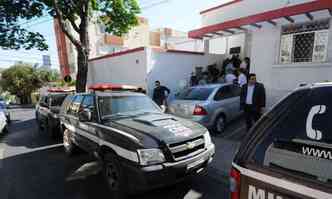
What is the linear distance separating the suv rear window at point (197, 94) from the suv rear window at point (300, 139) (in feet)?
16.0

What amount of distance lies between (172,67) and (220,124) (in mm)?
5209

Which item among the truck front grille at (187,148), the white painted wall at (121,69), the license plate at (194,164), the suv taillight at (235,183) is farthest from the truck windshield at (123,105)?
the white painted wall at (121,69)

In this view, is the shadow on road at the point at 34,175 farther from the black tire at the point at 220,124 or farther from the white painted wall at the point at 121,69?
the white painted wall at the point at 121,69

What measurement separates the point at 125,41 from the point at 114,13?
16088 millimetres

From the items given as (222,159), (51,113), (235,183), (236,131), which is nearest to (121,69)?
(51,113)

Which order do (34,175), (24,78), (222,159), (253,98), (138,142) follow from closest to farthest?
(138,142)
(34,175)
(222,159)
(253,98)
(24,78)

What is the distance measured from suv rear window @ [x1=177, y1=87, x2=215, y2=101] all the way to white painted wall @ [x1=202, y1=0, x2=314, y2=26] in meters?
4.84

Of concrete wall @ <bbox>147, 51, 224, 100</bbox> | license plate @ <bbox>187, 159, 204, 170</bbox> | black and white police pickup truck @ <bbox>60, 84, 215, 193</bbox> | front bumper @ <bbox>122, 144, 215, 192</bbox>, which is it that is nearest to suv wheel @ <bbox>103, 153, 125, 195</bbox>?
black and white police pickup truck @ <bbox>60, 84, 215, 193</bbox>

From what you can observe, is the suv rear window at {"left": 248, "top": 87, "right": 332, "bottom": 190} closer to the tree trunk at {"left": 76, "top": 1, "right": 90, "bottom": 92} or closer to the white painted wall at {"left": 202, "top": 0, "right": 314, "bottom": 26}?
the white painted wall at {"left": 202, "top": 0, "right": 314, "bottom": 26}

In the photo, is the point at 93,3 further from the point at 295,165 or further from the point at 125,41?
the point at 125,41

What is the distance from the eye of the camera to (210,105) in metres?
6.14

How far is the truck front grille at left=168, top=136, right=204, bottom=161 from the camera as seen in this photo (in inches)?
120

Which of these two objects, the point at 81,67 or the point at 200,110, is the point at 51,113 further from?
the point at 200,110

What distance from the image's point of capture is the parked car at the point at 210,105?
19.8ft
